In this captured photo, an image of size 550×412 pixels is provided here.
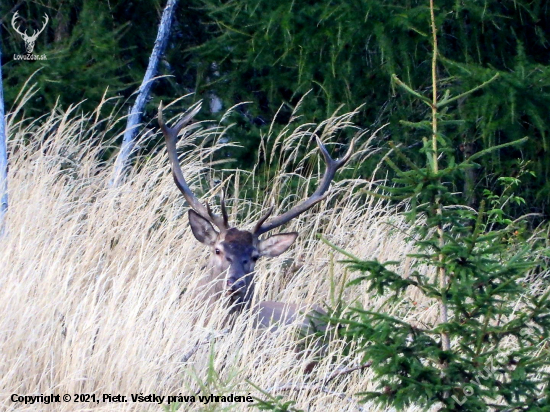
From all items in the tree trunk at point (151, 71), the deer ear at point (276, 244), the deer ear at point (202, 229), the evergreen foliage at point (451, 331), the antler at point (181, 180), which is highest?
→ the tree trunk at point (151, 71)

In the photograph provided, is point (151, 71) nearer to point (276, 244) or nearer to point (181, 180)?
point (181, 180)

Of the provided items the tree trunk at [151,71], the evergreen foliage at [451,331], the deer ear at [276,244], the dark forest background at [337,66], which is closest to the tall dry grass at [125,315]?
the deer ear at [276,244]

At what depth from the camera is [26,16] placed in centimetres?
909

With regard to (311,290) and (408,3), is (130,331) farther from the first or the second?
(408,3)

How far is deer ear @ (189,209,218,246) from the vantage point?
5.78 metres

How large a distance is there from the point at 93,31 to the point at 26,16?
1.09 meters

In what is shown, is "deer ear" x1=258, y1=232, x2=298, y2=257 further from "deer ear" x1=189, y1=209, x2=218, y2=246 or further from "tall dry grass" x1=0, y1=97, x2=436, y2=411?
"deer ear" x1=189, y1=209, x2=218, y2=246

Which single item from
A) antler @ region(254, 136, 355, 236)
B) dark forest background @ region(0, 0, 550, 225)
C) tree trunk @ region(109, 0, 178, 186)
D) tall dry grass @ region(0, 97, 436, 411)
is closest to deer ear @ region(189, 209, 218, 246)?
tall dry grass @ region(0, 97, 436, 411)

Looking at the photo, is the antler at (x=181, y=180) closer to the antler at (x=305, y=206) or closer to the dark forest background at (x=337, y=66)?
the antler at (x=305, y=206)

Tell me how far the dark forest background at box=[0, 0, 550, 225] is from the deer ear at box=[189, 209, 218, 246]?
2250 mm

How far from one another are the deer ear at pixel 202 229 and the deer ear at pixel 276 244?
34cm

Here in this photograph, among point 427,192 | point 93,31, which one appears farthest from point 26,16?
point 427,192

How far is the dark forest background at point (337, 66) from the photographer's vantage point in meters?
7.73

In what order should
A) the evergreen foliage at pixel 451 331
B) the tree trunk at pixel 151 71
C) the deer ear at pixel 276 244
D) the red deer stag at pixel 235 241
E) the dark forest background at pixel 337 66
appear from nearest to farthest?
the evergreen foliage at pixel 451 331 → the red deer stag at pixel 235 241 → the deer ear at pixel 276 244 → the tree trunk at pixel 151 71 → the dark forest background at pixel 337 66
